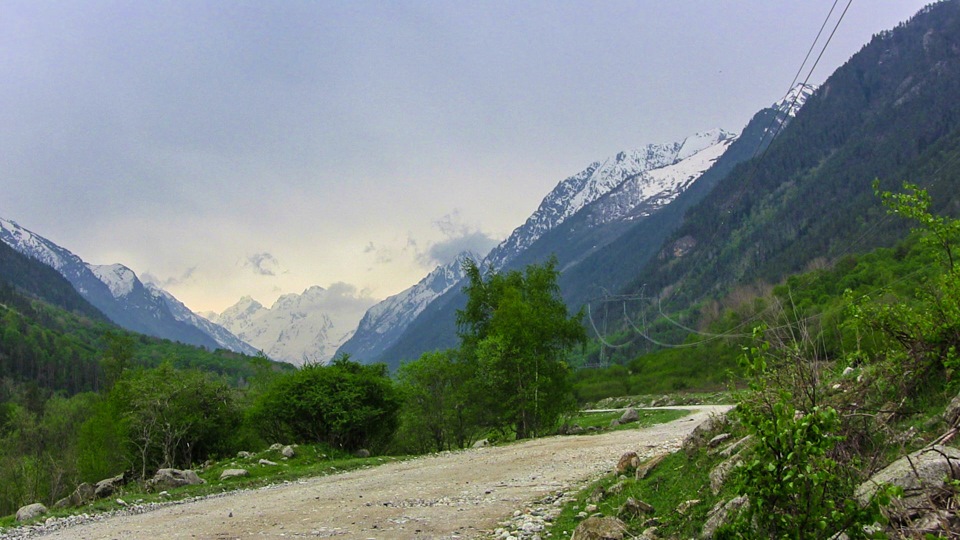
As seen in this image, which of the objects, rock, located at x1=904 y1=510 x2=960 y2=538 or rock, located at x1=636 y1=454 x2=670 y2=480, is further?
rock, located at x1=636 y1=454 x2=670 y2=480

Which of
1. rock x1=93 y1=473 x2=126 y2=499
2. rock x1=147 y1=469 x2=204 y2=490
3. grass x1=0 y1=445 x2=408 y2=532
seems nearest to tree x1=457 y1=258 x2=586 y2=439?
grass x1=0 y1=445 x2=408 y2=532

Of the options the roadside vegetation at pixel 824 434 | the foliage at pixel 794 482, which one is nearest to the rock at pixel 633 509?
the roadside vegetation at pixel 824 434

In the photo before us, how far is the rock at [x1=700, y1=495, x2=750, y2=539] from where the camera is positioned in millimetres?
8136

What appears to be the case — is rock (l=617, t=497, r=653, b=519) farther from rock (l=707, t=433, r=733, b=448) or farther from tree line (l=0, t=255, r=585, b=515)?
tree line (l=0, t=255, r=585, b=515)

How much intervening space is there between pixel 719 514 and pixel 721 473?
4.69ft

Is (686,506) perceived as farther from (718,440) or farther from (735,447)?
(718,440)

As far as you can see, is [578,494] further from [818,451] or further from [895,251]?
[895,251]

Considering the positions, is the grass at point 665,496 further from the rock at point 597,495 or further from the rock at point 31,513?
the rock at point 31,513

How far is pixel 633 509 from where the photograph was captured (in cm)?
1092

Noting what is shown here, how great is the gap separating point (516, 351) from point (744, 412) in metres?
31.7

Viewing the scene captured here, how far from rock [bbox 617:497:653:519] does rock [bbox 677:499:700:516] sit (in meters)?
0.81

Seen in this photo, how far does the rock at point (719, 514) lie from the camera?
8136 mm

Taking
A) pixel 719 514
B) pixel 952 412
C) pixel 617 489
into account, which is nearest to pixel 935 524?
pixel 952 412

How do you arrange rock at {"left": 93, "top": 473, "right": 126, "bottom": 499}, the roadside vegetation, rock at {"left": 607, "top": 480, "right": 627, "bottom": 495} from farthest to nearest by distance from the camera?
rock at {"left": 93, "top": 473, "right": 126, "bottom": 499}
rock at {"left": 607, "top": 480, "right": 627, "bottom": 495}
the roadside vegetation
